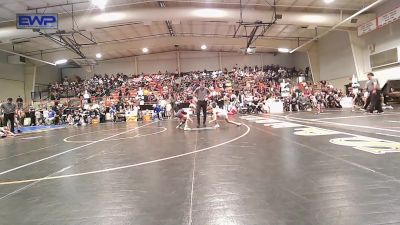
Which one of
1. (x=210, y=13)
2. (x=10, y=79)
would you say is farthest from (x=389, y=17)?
(x=10, y=79)

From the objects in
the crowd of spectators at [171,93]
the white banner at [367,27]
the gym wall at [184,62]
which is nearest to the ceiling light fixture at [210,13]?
the crowd of spectators at [171,93]

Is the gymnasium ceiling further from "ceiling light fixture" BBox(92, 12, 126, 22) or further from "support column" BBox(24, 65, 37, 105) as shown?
"support column" BBox(24, 65, 37, 105)

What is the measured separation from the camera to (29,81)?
28.8 m

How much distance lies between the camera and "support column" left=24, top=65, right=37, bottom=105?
1128 inches

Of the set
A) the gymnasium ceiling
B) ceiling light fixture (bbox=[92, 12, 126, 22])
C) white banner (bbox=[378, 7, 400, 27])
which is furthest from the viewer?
ceiling light fixture (bbox=[92, 12, 126, 22])

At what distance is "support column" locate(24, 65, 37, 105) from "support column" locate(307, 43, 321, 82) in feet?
77.8

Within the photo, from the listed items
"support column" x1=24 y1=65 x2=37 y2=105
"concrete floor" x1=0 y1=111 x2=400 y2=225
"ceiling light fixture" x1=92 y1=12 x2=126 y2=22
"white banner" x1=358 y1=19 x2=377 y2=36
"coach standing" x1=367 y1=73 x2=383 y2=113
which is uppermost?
"ceiling light fixture" x1=92 y1=12 x2=126 y2=22

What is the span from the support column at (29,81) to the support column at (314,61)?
77.8 ft

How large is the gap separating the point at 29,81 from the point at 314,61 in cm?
2462

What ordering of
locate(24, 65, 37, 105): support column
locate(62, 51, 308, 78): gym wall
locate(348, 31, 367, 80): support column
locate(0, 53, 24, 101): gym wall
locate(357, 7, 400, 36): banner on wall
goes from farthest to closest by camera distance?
locate(62, 51, 308, 78): gym wall
locate(24, 65, 37, 105): support column
locate(0, 53, 24, 101): gym wall
locate(348, 31, 367, 80): support column
locate(357, 7, 400, 36): banner on wall

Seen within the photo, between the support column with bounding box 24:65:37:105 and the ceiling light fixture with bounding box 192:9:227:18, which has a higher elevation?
the ceiling light fixture with bounding box 192:9:227:18

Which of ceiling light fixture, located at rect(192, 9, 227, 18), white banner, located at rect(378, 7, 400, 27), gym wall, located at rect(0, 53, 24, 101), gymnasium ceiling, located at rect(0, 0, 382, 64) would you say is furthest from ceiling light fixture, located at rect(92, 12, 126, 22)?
white banner, located at rect(378, 7, 400, 27)

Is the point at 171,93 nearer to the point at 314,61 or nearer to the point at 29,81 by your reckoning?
the point at 29,81

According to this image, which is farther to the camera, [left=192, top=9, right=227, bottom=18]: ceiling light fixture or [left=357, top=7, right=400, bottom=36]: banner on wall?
[left=192, top=9, right=227, bottom=18]: ceiling light fixture
